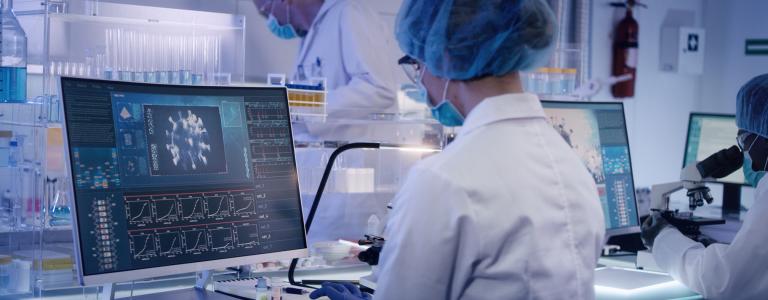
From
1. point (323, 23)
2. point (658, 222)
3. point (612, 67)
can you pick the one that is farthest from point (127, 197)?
point (612, 67)

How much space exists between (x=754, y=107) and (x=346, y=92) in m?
1.82

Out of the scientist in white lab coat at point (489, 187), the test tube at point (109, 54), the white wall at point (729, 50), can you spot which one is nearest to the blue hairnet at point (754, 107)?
the scientist in white lab coat at point (489, 187)

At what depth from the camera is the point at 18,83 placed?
2492 millimetres

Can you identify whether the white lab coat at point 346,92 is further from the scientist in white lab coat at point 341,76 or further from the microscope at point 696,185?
the microscope at point 696,185

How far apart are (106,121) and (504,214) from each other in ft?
3.08

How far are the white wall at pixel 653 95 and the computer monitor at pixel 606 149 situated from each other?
3.59m

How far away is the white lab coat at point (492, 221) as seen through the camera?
57.9 inches

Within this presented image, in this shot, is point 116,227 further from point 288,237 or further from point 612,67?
point 612,67

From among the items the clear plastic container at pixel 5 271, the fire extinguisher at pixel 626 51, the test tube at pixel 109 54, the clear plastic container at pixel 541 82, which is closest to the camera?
the clear plastic container at pixel 5 271

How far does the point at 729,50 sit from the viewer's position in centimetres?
707

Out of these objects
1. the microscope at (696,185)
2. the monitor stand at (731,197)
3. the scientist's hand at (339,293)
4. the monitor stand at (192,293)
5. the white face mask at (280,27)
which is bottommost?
the monitor stand at (192,293)

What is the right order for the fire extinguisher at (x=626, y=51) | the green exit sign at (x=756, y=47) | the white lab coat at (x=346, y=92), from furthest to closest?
the green exit sign at (x=756, y=47)
the fire extinguisher at (x=626, y=51)
the white lab coat at (x=346, y=92)

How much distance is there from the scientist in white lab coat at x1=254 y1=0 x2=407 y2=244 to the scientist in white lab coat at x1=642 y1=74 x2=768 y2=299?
97cm

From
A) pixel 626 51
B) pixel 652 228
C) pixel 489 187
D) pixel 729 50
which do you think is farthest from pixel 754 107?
pixel 729 50
